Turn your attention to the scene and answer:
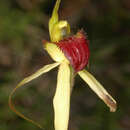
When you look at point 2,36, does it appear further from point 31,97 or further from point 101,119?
point 101,119

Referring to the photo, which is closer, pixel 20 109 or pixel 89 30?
pixel 20 109

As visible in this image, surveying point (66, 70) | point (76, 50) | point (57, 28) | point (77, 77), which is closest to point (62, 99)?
point (66, 70)

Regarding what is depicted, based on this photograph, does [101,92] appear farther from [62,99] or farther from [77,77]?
[77,77]

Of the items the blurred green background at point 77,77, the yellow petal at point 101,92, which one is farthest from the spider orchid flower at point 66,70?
the blurred green background at point 77,77

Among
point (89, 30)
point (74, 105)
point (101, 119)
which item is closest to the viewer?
point (101, 119)

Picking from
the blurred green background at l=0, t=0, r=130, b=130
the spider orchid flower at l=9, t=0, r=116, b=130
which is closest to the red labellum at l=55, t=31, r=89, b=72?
the spider orchid flower at l=9, t=0, r=116, b=130

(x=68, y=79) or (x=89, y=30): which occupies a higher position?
(x=68, y=79)

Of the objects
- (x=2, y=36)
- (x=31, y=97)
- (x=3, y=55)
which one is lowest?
(x=31, y=97)

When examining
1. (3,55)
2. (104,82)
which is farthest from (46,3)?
(104,82)
